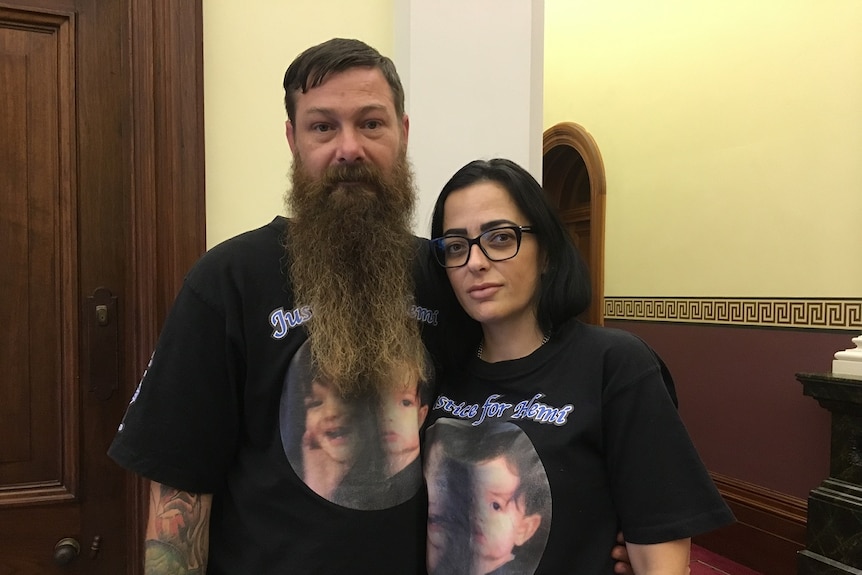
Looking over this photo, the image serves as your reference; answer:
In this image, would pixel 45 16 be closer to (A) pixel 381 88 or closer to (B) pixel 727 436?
(A) pixel 381 88

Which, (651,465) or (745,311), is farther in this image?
(745,311)

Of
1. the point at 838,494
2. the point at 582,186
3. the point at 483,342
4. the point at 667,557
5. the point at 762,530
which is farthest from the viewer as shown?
Result: the point at 582,186

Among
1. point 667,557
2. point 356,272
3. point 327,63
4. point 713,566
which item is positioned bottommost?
point 713,566

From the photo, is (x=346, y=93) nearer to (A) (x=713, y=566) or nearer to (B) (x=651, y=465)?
(B) (x=651, y=465)

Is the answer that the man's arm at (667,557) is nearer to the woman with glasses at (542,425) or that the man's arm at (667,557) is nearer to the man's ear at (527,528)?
the woman with glasses at (542,425)

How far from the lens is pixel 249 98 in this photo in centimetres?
180

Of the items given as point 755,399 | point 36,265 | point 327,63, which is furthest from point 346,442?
point 755,399

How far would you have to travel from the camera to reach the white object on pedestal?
109 inches

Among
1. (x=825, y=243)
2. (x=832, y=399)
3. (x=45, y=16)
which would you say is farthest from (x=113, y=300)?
(x=825, y=243)

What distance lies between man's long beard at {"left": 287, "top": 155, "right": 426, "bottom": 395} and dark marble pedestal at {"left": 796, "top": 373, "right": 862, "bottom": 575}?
2229mm

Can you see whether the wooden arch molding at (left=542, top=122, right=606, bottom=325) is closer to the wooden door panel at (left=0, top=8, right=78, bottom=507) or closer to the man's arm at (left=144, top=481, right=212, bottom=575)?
the wooden door panel at (left=0, top=8, right=78, bottom=507)

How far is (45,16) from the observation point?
1.65m

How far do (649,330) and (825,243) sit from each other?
1.17 meters

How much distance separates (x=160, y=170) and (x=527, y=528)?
1207mm
